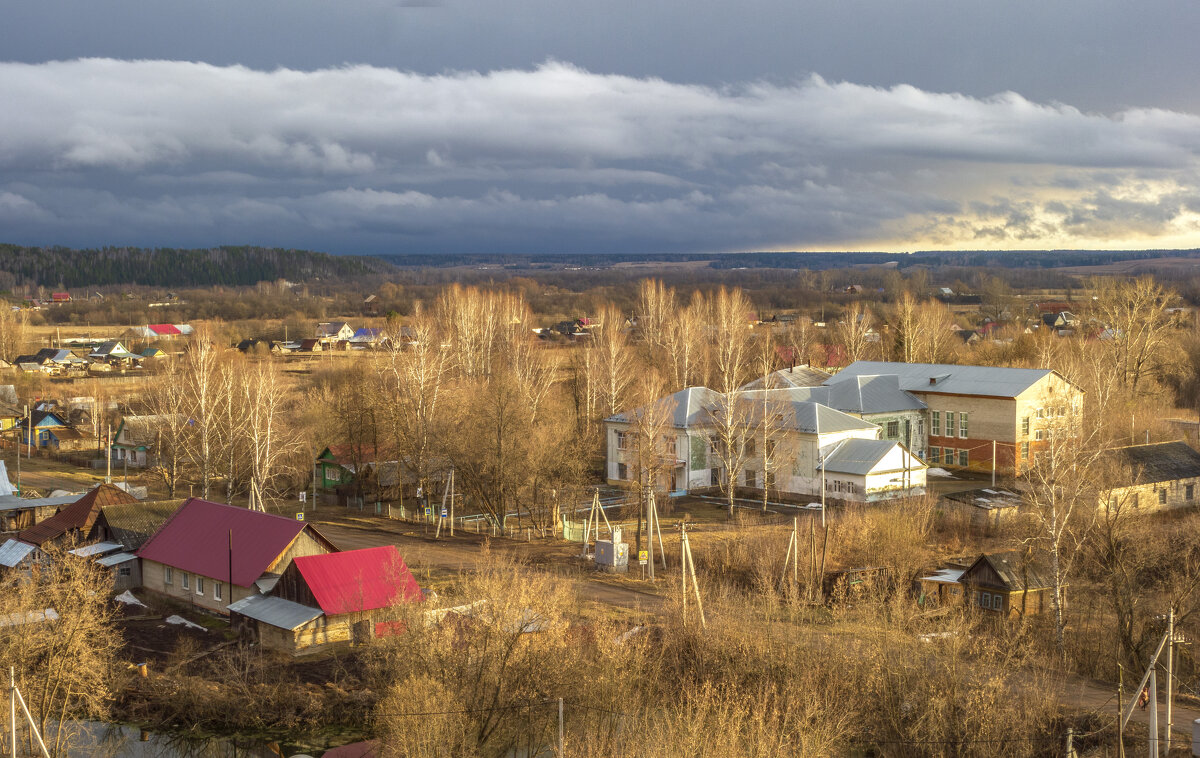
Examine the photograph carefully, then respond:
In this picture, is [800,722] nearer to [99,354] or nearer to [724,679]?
[724,679]

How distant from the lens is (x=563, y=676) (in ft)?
58.0

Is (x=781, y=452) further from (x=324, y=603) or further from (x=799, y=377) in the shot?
(x=324, y=603)

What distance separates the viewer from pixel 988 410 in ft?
145

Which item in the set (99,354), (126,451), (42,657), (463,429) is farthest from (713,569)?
(99,354)

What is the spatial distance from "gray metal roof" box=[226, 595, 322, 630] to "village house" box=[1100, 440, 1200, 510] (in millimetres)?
24622

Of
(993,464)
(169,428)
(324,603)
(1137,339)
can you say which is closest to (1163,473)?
(993,464)

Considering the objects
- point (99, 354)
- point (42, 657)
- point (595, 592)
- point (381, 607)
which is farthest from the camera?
point (99, 354)

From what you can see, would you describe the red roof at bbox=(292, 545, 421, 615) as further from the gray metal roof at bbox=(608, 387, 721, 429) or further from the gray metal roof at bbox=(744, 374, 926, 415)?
the gray metal roof at bbox=(744, 374, 926, 415)

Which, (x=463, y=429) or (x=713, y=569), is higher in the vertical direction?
(x=463, y=429)

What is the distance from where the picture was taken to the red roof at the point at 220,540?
Result: 27.3 metres

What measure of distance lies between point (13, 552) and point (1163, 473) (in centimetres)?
3508

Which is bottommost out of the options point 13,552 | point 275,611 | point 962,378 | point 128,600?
point 128,600

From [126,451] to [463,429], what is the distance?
71.7ft

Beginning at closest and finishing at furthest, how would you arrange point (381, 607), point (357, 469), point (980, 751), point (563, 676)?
1. point (980, 751)
2. point (563, 676)
3. point (381, 607)
4. point (357, 469)
